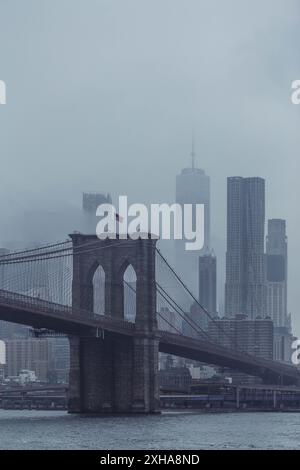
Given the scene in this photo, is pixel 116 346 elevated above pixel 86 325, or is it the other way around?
pixel 86 325

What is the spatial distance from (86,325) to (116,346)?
6.97 metres

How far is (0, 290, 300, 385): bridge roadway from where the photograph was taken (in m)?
86.2

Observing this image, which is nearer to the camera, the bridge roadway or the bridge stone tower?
the bridge roadway

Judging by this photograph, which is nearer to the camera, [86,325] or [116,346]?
[86,325]

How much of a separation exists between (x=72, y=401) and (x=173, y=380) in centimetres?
7014

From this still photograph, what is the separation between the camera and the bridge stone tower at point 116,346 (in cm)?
9588

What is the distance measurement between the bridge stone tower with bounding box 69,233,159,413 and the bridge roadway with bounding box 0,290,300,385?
49.0 inches

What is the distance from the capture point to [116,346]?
3829 inches

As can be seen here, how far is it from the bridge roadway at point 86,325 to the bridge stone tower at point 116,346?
1.24m

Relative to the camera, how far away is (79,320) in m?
89.9

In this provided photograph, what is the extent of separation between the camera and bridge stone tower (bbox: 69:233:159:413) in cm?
9588

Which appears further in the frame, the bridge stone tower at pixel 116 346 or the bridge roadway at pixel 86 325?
the bridge stone tower at pixel 116 346
